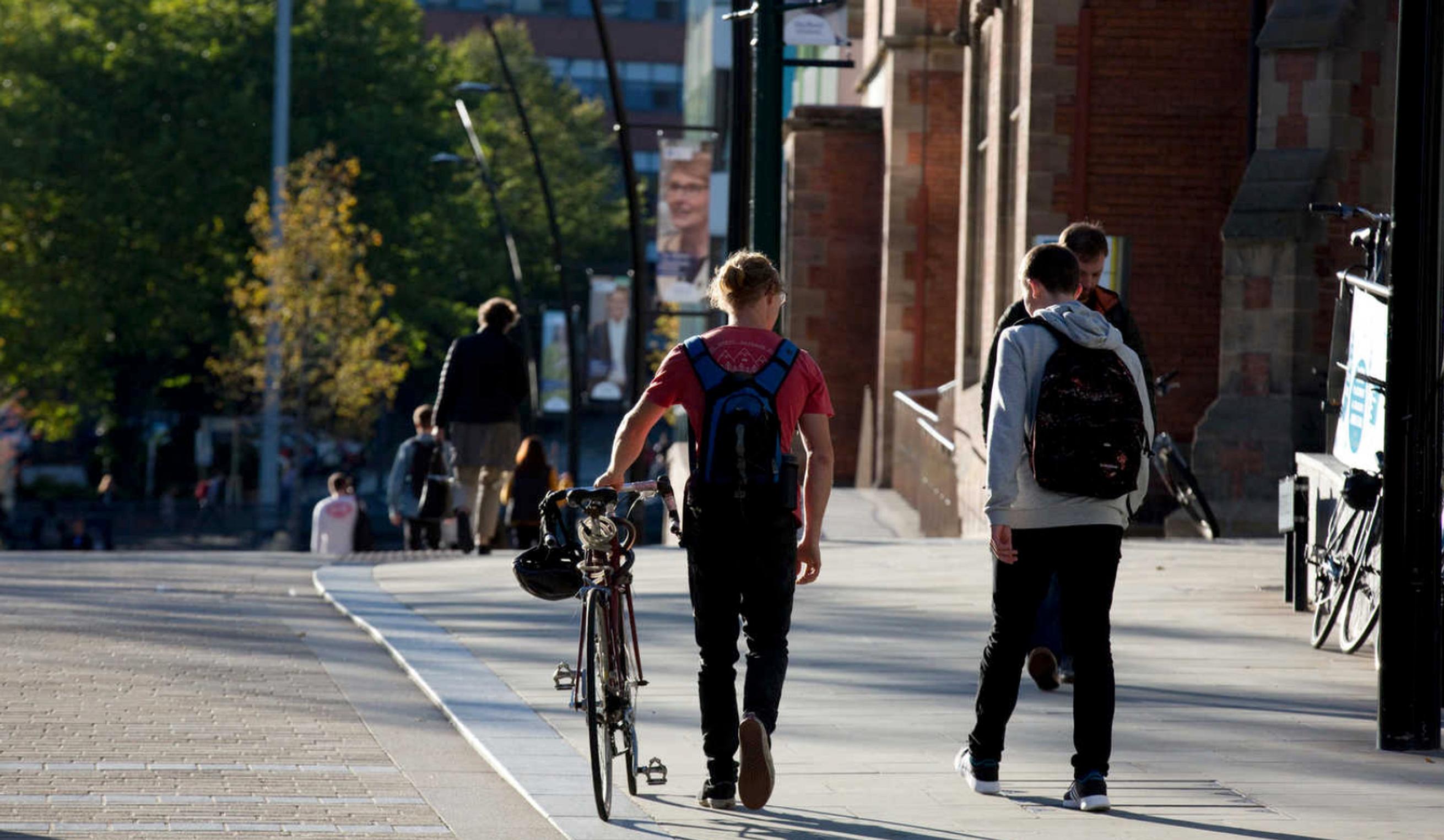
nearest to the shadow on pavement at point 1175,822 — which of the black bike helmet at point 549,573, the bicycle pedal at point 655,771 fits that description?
the bicycle pedal at point 655,771

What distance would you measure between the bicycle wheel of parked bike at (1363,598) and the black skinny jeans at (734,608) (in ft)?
13.3

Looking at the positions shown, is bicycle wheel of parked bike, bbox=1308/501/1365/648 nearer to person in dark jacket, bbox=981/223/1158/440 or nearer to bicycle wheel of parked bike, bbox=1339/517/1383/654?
bicycle wheel of parked bike, bbox=1339/517/1383/654

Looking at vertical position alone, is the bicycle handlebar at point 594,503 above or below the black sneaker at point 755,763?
above

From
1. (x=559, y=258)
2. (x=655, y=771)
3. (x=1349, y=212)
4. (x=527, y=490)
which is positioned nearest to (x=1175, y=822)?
(x=655, y=771)

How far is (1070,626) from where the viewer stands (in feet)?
22.4

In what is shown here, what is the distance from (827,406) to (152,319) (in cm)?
4476

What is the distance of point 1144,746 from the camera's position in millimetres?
7922

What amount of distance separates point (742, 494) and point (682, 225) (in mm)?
23247

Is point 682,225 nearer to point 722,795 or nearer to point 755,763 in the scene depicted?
point 722,795

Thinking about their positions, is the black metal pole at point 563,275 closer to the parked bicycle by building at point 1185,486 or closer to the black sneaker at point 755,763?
the parked bicycle by building at point 1185,486

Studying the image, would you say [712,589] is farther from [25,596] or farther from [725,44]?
[725,44]

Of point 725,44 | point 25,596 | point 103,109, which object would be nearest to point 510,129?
point 725,44

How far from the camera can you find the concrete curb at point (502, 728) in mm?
6492

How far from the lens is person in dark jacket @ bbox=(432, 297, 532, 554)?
54.8 feet
